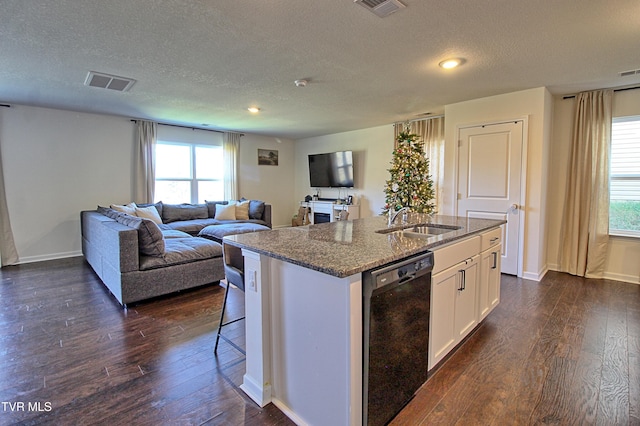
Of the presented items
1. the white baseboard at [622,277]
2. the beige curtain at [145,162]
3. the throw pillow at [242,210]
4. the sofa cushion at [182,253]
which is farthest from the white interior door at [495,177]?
the beige curtain at [145,162]

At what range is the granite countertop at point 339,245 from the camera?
142cm

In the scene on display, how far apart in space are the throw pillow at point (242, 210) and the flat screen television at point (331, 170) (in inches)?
75.0

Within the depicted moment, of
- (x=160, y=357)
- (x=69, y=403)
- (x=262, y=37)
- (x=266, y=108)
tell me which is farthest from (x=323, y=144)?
(x=69, y=403)

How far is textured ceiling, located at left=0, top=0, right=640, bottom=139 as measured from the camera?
6.95ft

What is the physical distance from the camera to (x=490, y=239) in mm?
2674

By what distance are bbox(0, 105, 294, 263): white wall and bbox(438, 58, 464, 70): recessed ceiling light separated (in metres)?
5.43

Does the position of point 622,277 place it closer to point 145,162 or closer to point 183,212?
point 183,212

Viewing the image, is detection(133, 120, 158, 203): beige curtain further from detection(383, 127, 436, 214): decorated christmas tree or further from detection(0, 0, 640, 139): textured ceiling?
detection(383, 127, 436, 214): decorated christmas tree

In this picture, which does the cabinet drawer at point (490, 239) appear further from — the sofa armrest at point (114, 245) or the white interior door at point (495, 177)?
the sofa armrest at point (114, 245)

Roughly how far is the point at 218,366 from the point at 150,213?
4072 millimetres

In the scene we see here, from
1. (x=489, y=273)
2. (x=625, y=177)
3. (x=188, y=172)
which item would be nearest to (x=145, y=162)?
(x=188, y=172)

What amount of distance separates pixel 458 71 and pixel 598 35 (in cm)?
109

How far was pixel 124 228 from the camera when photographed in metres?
3.23

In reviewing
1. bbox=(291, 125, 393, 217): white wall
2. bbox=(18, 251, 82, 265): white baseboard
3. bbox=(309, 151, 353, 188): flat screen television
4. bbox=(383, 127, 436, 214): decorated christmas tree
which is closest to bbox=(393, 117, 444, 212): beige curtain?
bbox=(291, 125, 393, 217): white wall
